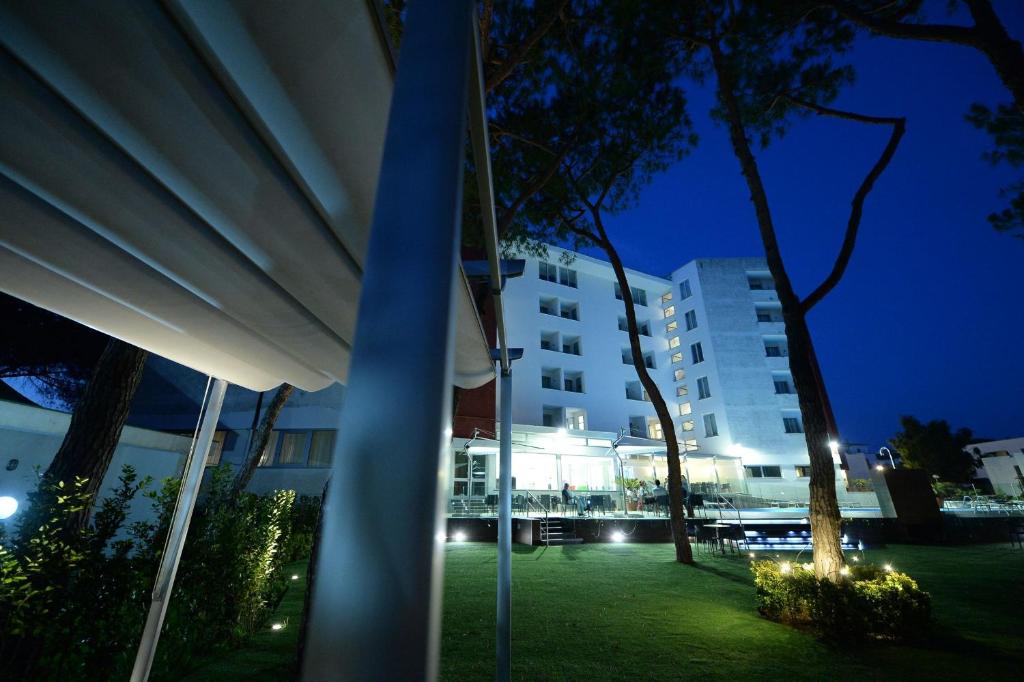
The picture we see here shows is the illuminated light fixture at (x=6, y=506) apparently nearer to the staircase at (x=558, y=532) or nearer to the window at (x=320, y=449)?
the staircase at (x=558, y=532)

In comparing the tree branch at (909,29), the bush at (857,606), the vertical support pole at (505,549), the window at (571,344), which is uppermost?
the window at (571,344)

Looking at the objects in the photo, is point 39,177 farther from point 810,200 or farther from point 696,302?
point 810,200

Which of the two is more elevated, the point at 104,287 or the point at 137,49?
the point at 137,49

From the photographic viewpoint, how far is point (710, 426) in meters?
29.7

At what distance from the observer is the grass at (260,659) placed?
4.23 m

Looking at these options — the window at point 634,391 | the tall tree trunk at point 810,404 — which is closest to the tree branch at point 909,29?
the tall tree trunk at point 810,404

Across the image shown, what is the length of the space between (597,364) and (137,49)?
2795 cm

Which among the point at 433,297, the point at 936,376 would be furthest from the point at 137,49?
the point at 936,376

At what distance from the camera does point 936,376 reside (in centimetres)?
14250

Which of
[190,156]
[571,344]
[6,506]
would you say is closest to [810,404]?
[190,156]

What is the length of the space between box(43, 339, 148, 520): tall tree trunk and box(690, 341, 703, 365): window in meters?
32.5

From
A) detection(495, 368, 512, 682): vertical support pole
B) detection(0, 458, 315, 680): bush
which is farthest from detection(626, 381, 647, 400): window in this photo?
detection(0, 458, 315, 680): bush

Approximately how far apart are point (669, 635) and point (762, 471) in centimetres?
2670

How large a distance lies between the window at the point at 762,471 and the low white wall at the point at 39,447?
3064 cm
